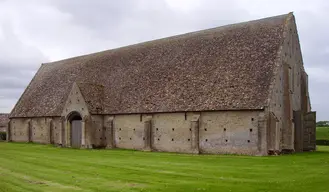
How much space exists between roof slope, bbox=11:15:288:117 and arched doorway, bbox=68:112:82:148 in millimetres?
3470

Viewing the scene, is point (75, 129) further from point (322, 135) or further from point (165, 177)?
point (322, 135)

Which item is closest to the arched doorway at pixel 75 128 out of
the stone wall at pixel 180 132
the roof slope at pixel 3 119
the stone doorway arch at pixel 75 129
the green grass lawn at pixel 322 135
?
the stone doorway arch at pixel 75 129

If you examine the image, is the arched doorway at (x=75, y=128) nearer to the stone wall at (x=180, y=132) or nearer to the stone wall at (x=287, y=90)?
the stone wall at (x=180, y=132)

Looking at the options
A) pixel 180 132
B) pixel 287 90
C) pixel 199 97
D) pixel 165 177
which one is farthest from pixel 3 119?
pixel 165 177

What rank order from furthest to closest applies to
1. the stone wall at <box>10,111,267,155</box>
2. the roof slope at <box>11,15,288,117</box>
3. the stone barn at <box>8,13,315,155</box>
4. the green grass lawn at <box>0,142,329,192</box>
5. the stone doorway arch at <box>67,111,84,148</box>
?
1. the stone doorway arch at <box>67,111,84,148</box>
2. the roof slope at <box>11,15,288,117</box>
3. the stone barn at <box>8,13,315,155</box>
4. the stone wall at <box>10,111,267,155</box>
5. the green grass lawn at <box>0,142,329,192</box>

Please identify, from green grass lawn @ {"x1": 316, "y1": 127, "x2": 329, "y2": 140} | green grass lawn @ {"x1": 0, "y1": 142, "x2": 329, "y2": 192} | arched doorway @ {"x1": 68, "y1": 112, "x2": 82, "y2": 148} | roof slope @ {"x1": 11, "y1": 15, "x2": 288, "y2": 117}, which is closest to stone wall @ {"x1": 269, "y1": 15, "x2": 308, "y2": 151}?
roof slope @ {"x1": 11, "y1": 15, "x2": 288, "y2": 117}

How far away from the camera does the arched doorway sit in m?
44.0

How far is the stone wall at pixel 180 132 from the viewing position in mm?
31859

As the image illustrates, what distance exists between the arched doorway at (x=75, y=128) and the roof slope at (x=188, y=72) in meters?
3.47

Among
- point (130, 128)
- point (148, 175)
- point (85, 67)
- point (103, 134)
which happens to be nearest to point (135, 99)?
point (130, 128)

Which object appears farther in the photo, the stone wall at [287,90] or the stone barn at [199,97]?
the stone wall at [287,90]

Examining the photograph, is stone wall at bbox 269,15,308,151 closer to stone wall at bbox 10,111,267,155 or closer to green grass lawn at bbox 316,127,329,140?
stone wall at bbox 10,111,267,155

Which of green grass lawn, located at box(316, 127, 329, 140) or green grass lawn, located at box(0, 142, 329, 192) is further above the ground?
green grass lawn, located at box(0, 142, 329, 192)

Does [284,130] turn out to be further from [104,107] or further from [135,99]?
[104,107]
